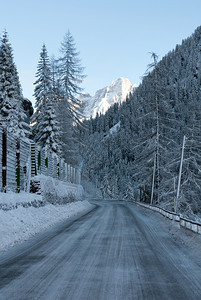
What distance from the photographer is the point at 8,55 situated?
32531mm

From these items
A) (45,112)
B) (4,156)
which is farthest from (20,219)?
(45,112)

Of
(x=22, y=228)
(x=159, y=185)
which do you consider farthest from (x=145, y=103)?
(x=22, y=228)

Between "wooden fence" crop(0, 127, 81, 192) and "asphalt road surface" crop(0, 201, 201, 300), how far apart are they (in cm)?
439

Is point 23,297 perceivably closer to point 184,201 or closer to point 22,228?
point 22,228

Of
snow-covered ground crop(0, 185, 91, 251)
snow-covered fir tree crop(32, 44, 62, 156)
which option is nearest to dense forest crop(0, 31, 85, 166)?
snow-covered fir tree crop(32, 44, 62, 156)

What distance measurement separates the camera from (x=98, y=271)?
6.24 metres

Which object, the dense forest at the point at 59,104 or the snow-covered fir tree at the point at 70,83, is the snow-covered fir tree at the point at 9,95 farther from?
the snow-covered fir tree at the point at 70,83

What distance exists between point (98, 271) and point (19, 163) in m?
10.0

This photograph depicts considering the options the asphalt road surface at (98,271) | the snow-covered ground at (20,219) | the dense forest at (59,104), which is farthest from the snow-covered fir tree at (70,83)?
the asphalt road surface at (98,271)

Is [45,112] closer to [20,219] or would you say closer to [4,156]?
[4,156]

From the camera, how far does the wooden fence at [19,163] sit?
42.9 ft

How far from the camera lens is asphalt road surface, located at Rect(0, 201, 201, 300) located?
4906mm

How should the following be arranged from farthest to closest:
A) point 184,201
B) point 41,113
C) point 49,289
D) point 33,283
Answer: point 41,113 < point 184,201 < point 33,283 < point 49,289

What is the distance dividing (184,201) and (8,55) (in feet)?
76.9
